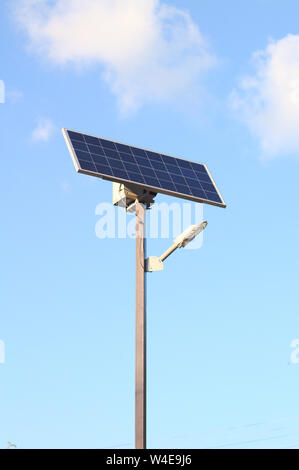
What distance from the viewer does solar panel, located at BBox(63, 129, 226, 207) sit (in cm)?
1741

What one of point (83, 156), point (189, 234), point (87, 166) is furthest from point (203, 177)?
point (189, 234)

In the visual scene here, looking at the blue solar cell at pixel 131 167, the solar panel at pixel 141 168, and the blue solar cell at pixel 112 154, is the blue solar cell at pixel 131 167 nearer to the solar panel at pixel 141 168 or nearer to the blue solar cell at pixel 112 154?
the solar panel at pixel 141 168

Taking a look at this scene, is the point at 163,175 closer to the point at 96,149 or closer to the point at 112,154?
the point at 112,154

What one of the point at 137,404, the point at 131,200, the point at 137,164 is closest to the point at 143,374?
the point at 137,404

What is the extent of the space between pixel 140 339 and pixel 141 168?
14.2ft

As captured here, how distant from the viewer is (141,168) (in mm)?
18266

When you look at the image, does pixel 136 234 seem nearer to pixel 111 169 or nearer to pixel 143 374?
pixel 111 169

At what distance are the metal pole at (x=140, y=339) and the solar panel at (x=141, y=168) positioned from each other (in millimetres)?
879

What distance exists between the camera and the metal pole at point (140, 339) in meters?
15.1

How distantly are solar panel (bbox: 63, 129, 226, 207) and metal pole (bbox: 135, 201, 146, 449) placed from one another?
0.88 m

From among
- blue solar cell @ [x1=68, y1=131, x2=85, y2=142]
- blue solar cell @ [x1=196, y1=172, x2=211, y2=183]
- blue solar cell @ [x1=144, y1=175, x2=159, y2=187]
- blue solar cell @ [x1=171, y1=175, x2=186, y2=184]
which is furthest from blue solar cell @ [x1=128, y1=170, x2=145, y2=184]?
blue solar cell @ [x1=196, y1=172, x2=211, y2=183]

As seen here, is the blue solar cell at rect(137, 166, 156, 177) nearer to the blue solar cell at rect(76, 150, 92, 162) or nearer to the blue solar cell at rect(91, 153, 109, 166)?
the blue solar cell at rect(91, 153, 109, 166)
